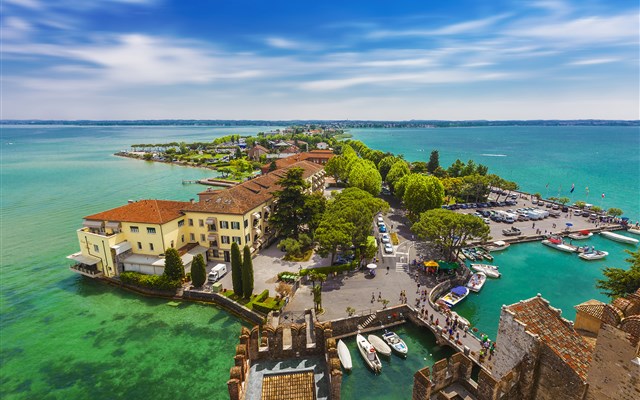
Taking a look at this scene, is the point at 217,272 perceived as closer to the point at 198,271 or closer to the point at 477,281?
the point at 198,271

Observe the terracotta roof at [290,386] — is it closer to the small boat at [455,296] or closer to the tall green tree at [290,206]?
the small boat at [455,296]

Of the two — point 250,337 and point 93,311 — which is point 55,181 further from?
point 250,337

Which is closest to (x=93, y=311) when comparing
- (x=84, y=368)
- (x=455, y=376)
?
(x=84, y=368)

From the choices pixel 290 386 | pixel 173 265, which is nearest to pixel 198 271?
pixel 173 265

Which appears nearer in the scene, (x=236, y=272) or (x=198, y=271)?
(x=236, y=272)

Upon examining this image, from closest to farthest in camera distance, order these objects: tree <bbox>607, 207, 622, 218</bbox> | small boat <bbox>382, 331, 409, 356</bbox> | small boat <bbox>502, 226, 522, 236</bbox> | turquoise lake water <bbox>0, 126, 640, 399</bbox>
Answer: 1. turquoise lake water <bbox>0, 126, 640, 399</bbox>
2. small boat <bbox>382, 331, 409, 356</bbox>
3. small boat <bbox>502, 226, 522, 236</bbox>
4. tree <bbox>607, 207, 622, 218</bbox>

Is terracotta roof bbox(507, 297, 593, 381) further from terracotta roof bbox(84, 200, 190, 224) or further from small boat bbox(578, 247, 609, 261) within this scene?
small boat bbox(578, 247, 609, 261)

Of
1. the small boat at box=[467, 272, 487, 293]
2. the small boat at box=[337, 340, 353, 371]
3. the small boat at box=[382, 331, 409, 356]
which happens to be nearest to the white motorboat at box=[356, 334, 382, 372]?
the small boat at box=[337, 340, 353, 371]
